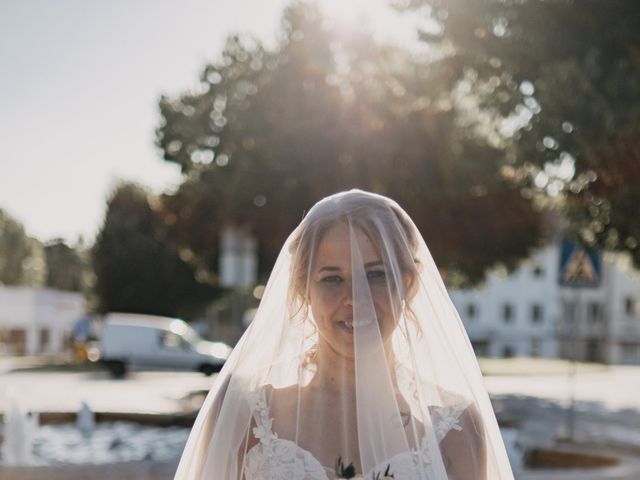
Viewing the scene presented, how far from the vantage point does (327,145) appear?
25.0 metres

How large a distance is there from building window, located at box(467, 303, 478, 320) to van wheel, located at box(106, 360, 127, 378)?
55.2 m

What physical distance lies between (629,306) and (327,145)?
6922 cm

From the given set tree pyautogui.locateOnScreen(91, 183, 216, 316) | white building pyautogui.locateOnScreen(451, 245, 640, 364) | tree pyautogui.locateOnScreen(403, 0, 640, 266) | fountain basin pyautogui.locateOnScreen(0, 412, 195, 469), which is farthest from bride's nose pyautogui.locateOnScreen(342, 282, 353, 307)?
white building pyautogui.locateOnScreen(451, 245, 640, 364)

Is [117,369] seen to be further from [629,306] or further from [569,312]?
[629,306]

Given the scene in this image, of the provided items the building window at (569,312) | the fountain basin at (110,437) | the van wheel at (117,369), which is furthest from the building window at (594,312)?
the fountain basin at (110,437)

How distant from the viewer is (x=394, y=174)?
83.7 feet

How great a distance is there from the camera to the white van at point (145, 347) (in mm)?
31297

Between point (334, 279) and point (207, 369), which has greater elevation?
point (334, 279)

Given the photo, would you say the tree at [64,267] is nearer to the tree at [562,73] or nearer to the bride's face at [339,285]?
the tree at [562,73]

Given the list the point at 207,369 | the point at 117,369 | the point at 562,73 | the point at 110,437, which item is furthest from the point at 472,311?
the point at 110,437

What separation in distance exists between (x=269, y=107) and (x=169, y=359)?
9569mm

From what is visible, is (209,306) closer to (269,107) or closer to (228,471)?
(269,107)

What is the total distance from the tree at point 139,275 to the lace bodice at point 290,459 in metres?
47.1

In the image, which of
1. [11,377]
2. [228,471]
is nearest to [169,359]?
[11,377]
